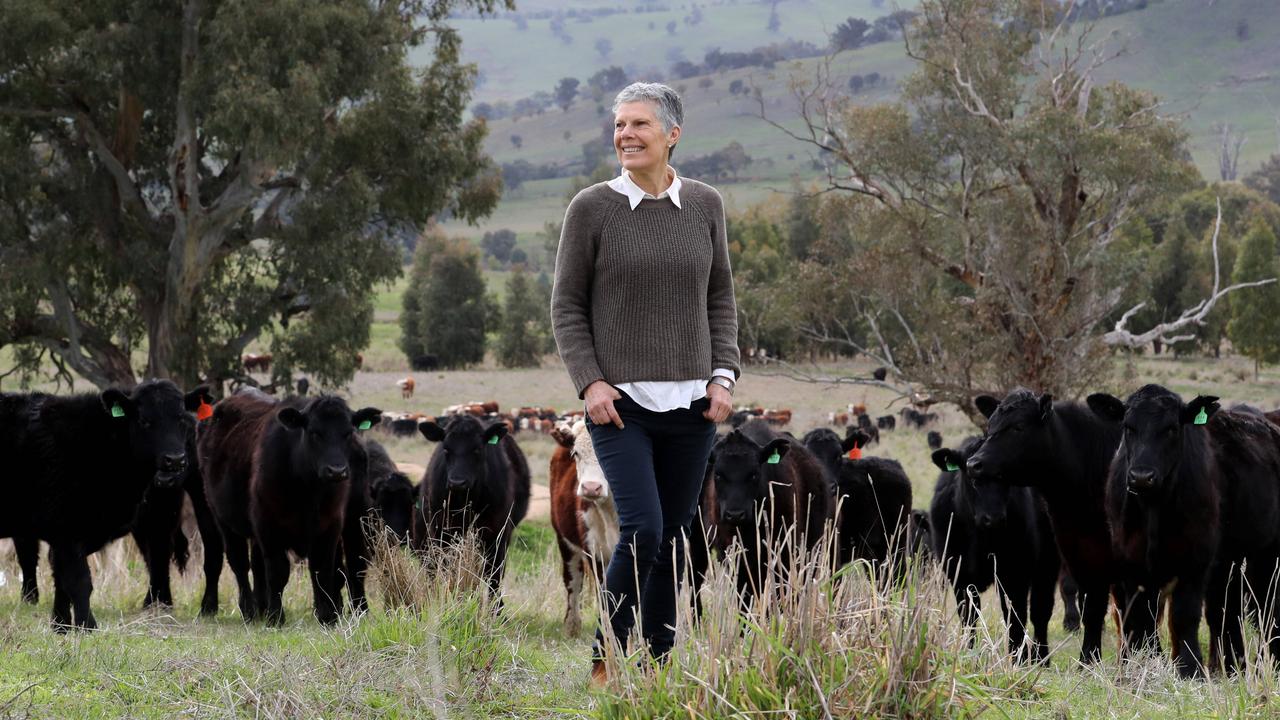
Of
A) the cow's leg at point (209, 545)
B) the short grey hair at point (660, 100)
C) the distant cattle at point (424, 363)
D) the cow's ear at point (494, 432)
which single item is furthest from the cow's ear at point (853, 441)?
the distant cattle at point (424, 363)

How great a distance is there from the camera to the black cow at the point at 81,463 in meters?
8.61

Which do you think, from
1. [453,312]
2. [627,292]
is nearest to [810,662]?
[627,292]

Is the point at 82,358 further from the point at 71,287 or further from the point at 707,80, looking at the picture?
the point at 707,80

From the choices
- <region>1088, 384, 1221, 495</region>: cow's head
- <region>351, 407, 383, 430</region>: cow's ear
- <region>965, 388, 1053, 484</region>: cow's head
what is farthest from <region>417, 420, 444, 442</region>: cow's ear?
<region>1088, 384, 1221, 495</region>: cow's head

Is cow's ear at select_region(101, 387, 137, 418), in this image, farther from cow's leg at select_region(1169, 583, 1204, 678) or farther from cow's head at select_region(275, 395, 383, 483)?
cow's leg at select_region(1169, 583, 1204, 678)

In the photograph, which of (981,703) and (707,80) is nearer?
(981,703)

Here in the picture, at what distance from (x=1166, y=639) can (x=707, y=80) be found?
18906 centimetres

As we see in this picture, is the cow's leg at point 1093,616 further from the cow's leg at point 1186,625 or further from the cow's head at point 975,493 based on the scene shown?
the cow's head at point 975,493

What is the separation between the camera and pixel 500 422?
1031 cm

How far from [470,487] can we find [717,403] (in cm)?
532

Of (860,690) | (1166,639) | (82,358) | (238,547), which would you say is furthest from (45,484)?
(82,358)

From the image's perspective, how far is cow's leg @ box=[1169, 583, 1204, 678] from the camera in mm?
7535

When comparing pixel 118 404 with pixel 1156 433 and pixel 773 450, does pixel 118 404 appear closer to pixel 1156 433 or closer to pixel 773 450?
pixel 773 450

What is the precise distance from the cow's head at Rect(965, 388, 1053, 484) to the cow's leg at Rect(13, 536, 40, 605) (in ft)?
19.2
